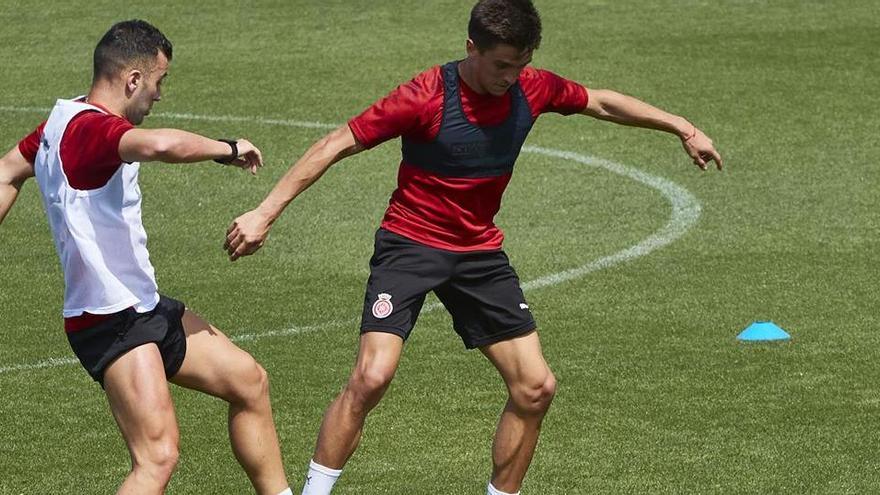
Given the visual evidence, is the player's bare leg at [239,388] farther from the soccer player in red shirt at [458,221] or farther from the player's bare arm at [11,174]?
the player's bare arm at [11,174]

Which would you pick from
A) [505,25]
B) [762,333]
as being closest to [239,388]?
[505,25]

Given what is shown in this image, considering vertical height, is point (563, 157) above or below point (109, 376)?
below

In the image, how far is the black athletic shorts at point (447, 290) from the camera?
784cm

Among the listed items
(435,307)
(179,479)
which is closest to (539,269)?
(435,307)

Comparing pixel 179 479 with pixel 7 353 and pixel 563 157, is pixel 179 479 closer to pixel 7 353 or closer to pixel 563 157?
pixel 7 353

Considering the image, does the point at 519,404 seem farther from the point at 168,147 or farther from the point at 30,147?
the point at 30,147

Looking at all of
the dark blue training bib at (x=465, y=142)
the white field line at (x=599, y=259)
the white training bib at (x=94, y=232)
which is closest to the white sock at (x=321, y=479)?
the white training bib at (x=94, y=232)

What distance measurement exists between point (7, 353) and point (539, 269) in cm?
390

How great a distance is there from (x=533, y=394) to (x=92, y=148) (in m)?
2.37

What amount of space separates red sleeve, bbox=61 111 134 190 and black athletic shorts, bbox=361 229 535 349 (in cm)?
153

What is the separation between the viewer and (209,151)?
263 inches

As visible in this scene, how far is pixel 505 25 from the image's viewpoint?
754 cm

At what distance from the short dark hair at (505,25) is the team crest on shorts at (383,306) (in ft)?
3.80

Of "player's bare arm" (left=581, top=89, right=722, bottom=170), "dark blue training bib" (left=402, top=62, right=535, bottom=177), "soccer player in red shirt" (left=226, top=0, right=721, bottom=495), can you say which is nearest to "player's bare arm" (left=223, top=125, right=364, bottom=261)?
"soccer player in red shirt" (left=226, top=0, right=721, bottom=495)
